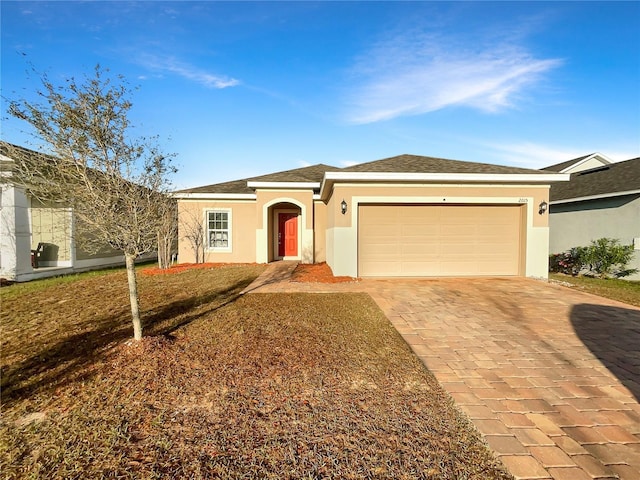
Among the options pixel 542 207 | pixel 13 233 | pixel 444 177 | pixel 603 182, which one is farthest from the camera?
pixel 603 182

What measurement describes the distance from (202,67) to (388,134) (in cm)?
976

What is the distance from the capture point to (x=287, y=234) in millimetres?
14414

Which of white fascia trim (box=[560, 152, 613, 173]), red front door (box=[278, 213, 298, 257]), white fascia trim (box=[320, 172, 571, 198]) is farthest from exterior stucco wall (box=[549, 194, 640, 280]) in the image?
red front door (box=[278, 213, 298, 257])

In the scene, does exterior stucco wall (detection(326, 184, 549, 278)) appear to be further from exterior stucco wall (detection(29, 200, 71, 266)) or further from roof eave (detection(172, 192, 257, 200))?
exterior stucco wall (detection(29, 200, 71, 266))

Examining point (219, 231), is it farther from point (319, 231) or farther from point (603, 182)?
point (603, 182)

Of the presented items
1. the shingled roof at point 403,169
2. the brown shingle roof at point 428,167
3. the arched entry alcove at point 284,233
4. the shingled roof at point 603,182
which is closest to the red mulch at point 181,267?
the arched entry alcove at point 284,233

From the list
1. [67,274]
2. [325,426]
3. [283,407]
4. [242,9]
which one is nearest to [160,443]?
[283,407]

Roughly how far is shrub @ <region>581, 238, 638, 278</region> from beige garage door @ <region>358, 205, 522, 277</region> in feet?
12.4

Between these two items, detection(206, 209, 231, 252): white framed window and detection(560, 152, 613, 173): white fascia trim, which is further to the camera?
detection(560, 152, 613, 173): white fascia trim

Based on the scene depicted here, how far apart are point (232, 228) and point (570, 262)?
1462cm

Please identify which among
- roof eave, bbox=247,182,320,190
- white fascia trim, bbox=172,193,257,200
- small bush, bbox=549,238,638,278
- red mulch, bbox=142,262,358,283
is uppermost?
roof eave, bbox=247,182,320,190

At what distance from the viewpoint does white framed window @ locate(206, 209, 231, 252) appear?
44.2ft

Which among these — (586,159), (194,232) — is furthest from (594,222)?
(194,232)

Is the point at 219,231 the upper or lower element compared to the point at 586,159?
lower
